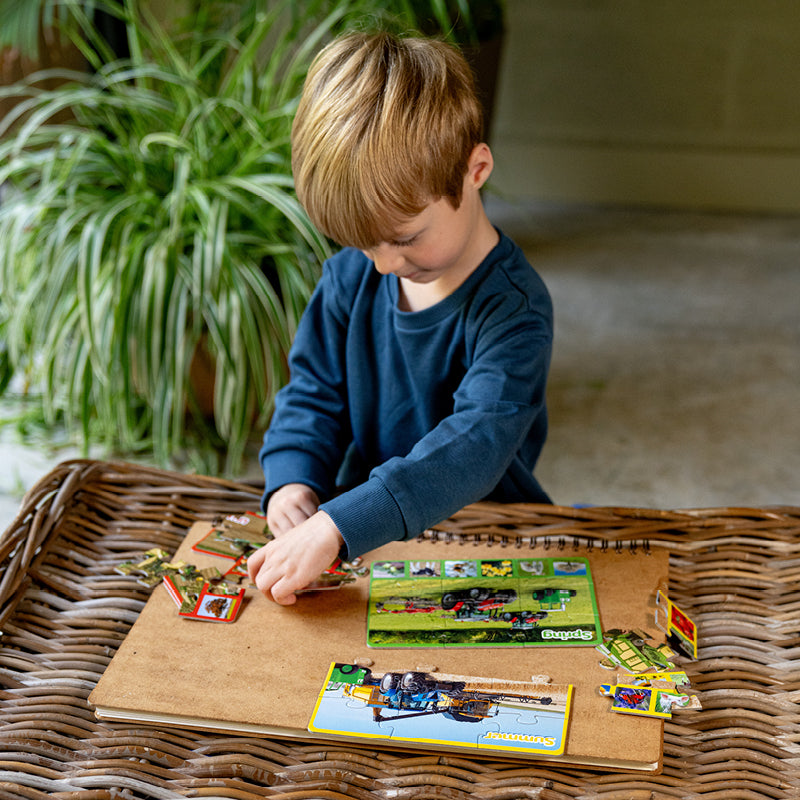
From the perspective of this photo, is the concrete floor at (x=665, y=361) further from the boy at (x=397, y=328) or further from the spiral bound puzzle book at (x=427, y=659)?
the spiral bound puzzle book at (x=427, y=659)

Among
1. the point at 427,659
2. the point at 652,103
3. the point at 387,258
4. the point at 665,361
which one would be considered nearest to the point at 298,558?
the point at 427,659

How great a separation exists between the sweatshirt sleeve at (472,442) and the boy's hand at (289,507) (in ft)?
0.28

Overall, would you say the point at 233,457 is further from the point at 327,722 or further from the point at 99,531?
the point at 327,722

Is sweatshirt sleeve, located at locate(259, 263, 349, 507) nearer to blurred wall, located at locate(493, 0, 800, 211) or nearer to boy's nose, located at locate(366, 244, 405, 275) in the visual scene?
boy's nose, located at locate(366, 244, 405, 275)

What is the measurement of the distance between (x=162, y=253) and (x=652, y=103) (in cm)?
210

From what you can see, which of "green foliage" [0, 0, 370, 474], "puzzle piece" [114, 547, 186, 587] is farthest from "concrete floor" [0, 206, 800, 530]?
"puzzle piece" [114, 547, 186, 587]

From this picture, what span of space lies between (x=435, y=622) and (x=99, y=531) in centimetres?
33

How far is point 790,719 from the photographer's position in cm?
68

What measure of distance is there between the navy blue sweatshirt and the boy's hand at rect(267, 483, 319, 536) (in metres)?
0.01

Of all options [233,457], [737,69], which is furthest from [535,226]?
[233,457]

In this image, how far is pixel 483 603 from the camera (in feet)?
2.54

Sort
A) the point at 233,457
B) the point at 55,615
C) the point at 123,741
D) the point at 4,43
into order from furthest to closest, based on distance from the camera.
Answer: the point at 4,43
the point at 233,457
the point at 55,615
the point at 123,741

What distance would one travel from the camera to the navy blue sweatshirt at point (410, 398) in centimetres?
79

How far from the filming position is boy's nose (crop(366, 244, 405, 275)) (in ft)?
2.71
